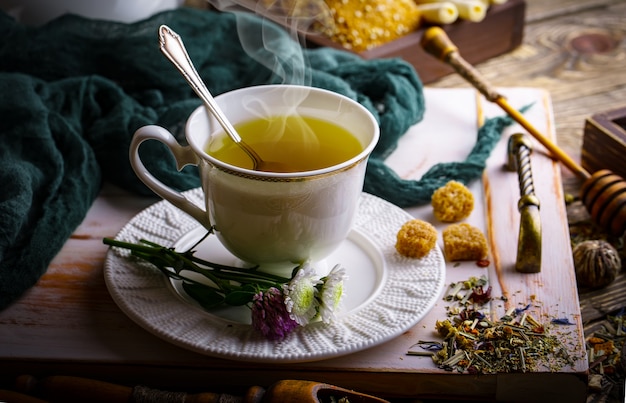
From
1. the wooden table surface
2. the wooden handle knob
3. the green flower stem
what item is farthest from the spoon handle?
the wooden handle knob

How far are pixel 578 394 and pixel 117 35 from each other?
979 mm

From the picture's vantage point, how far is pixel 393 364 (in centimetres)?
86

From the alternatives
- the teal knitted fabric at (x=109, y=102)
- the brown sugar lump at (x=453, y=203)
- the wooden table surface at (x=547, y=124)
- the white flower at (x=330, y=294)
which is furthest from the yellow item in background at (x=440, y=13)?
the white flower at (x=330, y=294)

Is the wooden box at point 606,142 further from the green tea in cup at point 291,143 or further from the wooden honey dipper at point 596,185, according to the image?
the green tea in cup at point 291,143

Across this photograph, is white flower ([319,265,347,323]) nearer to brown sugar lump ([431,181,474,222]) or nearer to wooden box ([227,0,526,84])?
brown sugar lump ([431,181,474,222])

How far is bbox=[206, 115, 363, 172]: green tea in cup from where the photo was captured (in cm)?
93

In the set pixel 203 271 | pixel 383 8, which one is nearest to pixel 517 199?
pixel 203 271

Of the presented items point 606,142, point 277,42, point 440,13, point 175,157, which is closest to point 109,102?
point 277,42

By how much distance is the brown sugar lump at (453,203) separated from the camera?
1.10 meters

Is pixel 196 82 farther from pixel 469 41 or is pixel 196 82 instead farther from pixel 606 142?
pixel 469 41

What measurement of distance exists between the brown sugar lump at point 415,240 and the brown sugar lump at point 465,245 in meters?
0.04

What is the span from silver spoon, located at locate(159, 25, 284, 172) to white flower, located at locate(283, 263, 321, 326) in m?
0.14

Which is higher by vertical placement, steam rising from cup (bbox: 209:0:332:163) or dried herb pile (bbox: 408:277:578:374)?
steam rising from cup (bbox: 209:0:332:163)

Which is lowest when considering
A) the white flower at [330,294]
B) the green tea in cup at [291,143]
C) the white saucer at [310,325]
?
the white saucer at [310,325]
